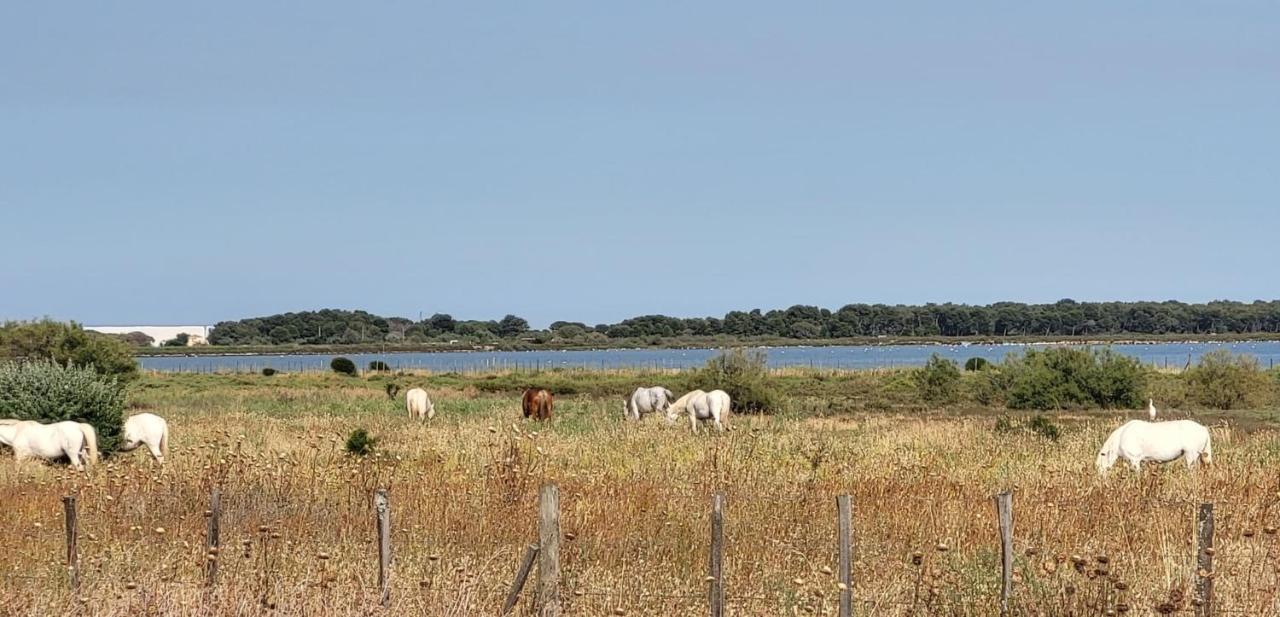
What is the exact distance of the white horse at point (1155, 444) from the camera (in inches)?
760

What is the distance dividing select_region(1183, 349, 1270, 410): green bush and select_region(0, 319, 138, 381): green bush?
3591cm

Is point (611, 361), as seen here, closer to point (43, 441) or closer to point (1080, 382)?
point (1080, 382)

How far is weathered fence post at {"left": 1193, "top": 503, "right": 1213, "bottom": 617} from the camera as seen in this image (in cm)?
845

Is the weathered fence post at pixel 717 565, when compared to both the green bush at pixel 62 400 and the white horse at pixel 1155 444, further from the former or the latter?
the green bush at pixel 62 400

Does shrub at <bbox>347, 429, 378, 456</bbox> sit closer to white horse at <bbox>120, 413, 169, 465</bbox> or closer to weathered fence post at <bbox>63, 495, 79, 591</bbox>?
white horse at <bbox>120, 413, 169, 465</bbox>

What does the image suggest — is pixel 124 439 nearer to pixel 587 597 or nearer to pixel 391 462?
pixel 391 462

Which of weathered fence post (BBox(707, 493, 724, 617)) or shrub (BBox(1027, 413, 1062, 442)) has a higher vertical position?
weathered fence post (BBox(707, 493, 724, 617))

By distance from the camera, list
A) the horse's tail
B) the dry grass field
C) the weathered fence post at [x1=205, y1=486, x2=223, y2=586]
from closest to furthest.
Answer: the weathered fence post at [x1=205, y1=486, x2=223, y2=586] < the dry grass field < the horse's tail

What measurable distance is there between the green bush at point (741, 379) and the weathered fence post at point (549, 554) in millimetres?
34829

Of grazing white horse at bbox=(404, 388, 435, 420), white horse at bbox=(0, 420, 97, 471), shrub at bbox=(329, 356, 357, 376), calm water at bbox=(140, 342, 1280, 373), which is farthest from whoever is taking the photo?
calm water at bbox=(140, 342, 1280, 373)

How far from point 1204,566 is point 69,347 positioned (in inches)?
1755

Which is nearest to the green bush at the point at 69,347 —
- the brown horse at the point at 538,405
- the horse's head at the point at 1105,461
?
the brown horse at the point at 538,405

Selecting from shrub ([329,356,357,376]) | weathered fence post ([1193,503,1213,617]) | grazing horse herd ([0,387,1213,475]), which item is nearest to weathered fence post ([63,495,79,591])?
weathered fence post ([1193,503,1213,617])

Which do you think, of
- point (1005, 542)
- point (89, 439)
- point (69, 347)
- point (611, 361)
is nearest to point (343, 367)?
point (69, 347)
